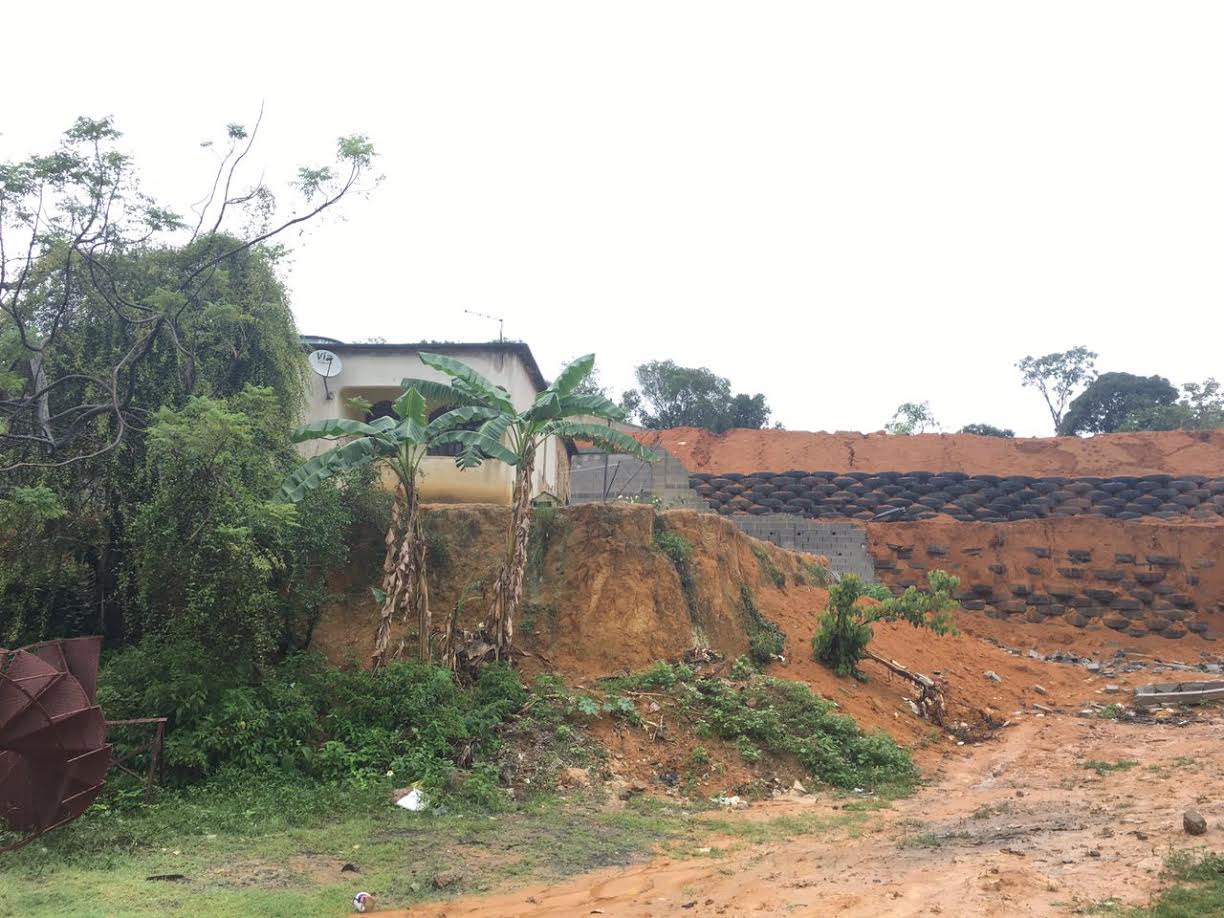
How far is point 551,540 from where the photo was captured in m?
13.0

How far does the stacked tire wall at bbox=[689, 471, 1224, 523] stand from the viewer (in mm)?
24750

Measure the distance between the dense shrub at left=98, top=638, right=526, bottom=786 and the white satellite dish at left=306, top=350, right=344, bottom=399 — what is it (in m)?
6.17

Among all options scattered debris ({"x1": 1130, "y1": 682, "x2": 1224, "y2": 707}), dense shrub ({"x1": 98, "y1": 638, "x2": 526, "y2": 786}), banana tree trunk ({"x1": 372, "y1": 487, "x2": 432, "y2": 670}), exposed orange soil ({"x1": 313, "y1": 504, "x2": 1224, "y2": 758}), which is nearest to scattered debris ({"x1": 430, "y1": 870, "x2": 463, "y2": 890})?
dense shrub ({"x1": 98, "y1": 638, "x2": 526, "y2": 786})

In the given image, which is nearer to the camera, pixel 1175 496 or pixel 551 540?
pixel 551 540

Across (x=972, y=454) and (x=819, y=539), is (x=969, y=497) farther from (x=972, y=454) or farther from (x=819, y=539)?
(x=819, y=539)

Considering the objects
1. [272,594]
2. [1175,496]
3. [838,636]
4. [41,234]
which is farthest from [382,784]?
[1175,496]

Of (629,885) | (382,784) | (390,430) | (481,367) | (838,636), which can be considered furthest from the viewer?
(481,367)

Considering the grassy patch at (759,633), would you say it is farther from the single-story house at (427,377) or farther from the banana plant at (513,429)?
the single-story house at (427,377)

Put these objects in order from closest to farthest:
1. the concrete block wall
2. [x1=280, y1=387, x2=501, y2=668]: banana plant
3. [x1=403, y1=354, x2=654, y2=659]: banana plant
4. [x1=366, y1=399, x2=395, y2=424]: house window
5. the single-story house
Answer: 1. [x1=280, y1=387, x2=501, y2=668]: banana plant
2. [x1=403, y1=354, x2=654, y2=659]: banana plant
3. the single-story house
4. [x1=366, y1=399, x2=395, y2=424]: house window
5. the concrete block wall

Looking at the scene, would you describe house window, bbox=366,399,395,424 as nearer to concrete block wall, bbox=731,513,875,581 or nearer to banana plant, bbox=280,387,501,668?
banana plant, bbox=280,387,501,668

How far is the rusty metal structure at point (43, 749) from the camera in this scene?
680cm

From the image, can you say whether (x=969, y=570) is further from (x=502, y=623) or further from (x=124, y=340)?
(x=124, y=340)

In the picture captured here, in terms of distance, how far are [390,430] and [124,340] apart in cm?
412

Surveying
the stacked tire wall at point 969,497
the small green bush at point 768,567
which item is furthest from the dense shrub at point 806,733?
the stacked tire wall at point 969,497
